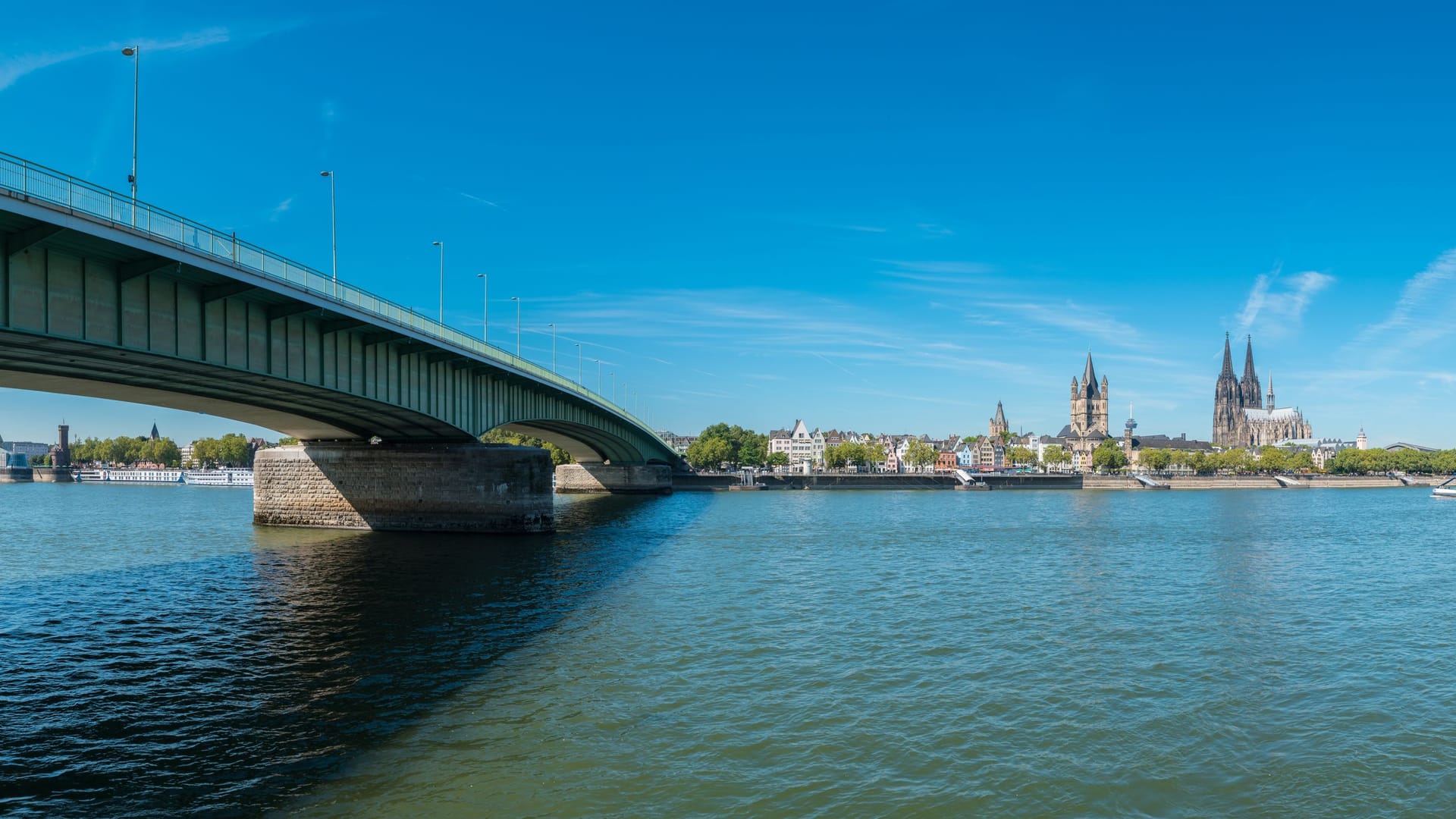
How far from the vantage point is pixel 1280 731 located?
1636cm

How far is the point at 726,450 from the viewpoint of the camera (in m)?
181

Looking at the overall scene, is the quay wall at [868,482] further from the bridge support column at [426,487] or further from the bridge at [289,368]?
the bridge support column at [426,487]

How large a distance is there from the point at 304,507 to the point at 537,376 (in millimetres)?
17582

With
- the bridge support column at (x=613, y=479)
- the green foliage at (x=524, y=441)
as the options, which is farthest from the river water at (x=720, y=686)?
the green foliage at (x=524, y=441)

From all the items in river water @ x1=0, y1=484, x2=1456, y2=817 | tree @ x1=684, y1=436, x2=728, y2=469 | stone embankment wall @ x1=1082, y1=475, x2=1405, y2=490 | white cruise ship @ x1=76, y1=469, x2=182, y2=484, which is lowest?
stone embankment wall @ x1=1082, y1=475, x2=1405, y2=490

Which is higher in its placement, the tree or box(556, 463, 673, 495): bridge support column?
the tree

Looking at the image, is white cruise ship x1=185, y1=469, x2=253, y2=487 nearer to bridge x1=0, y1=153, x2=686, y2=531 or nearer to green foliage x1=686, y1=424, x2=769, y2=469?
green foliage x1=686, y1=424, x2=769, y2=469

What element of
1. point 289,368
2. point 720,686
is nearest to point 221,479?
point 289,368

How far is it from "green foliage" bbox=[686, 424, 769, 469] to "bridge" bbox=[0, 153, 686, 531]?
336 feet

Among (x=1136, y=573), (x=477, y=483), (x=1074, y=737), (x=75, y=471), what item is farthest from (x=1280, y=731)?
(x=75, y=471)

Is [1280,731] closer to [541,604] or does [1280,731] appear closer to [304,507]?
[541,604]

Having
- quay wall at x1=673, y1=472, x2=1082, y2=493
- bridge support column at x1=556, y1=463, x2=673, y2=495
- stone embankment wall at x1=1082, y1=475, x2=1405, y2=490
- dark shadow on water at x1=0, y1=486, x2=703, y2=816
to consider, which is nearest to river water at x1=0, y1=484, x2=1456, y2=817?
dark shadow on water at x1=0, y1=486, x2=703, y2=816

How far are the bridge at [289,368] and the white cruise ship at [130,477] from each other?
148 meters

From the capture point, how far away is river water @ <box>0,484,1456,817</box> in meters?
13.4
